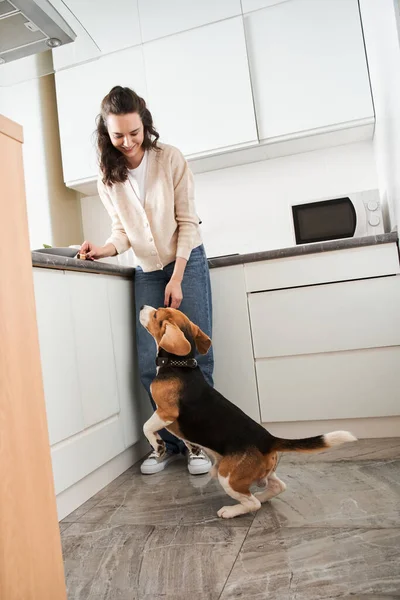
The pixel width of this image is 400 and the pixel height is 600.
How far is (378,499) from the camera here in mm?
1442

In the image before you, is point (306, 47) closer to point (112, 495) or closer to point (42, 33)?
point (42, 33)

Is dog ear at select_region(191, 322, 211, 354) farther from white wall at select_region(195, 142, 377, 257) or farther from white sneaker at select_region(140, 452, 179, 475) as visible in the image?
white wall at select_region(195, 142, 377, 257)

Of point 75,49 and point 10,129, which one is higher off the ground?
point 75,49

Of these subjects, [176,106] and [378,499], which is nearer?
[378,499]

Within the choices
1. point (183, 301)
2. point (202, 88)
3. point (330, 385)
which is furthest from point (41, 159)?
point (330, 385)

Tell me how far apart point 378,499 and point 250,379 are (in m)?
0.91

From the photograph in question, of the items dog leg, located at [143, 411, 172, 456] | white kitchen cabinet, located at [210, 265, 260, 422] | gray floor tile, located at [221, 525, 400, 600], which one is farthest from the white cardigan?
gray floor tile, located at [221, 525, 400, 600]

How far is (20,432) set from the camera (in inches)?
30.8

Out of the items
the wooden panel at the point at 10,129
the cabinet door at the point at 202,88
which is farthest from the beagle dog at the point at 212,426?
the cabinet door at the point at 202,88

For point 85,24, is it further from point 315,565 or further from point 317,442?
point 315,565

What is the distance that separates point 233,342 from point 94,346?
0.71 metres

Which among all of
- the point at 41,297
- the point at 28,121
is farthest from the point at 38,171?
the point at 41,297

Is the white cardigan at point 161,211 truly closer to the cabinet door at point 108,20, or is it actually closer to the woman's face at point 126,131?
the woman's face at point 126,131

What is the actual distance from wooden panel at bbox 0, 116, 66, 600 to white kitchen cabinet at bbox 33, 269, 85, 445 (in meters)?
0.69
